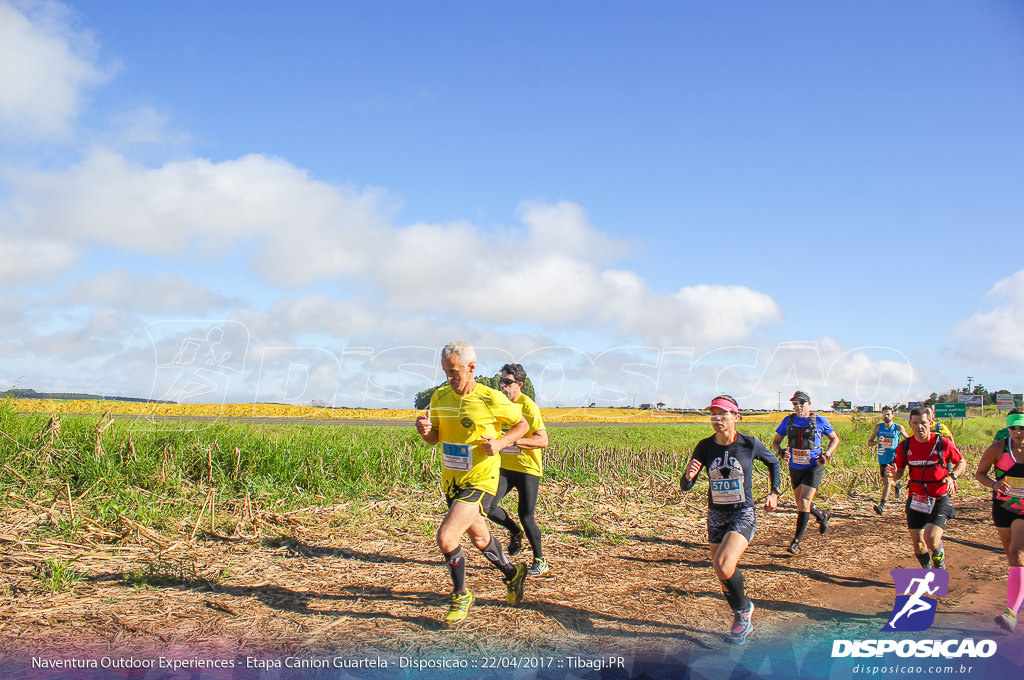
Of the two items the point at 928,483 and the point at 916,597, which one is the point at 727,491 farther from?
the point at 928,483

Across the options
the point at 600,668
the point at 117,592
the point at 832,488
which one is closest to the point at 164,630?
the point at 117,592

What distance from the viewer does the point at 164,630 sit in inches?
212

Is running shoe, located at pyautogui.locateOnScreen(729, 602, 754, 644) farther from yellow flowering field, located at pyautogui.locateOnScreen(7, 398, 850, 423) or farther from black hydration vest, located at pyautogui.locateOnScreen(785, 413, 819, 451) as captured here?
yellow flowering field, located at pyautogui.locateOnScreen(7, 398, 850, 423)

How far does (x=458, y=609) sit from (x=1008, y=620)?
4904mm

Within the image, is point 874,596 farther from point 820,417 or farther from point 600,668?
point 600,668

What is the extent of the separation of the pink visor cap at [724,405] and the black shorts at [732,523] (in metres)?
0.85

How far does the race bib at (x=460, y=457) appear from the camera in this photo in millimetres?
5727

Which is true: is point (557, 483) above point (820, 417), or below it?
below

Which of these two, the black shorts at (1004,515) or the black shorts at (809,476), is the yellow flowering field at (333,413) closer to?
the black shorts at (809,476)

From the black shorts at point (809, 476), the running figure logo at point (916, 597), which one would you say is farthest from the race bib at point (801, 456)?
the running figure logo at point (916, 597)

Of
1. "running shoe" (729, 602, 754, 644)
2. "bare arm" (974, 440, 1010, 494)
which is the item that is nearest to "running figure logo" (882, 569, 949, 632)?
"bare arm" (974, 440, 1010, 494)

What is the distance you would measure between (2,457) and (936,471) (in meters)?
13.3

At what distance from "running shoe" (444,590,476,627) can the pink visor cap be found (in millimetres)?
2708

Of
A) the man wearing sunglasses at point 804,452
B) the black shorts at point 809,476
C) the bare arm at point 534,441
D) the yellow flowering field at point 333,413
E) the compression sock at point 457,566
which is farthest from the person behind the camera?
the yellow flowering field at point 333,413
